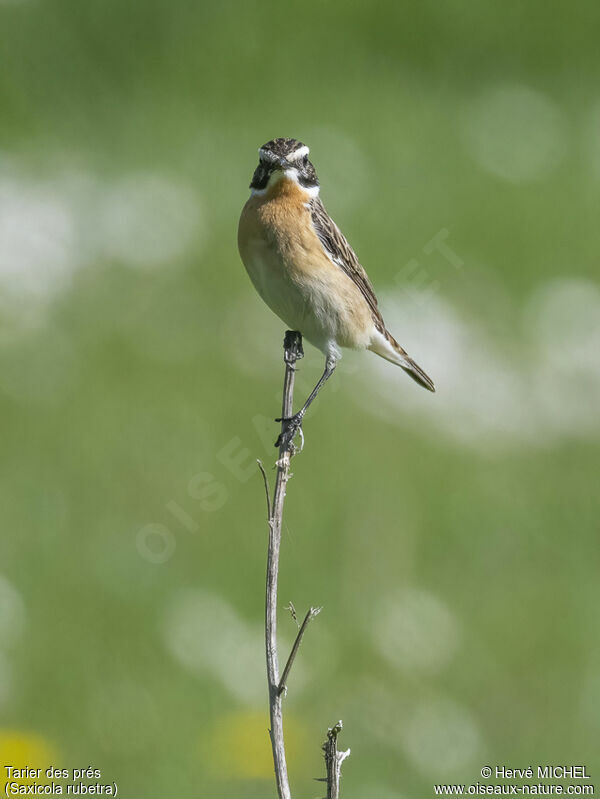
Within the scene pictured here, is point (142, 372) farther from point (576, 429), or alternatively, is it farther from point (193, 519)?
point (576, 429)

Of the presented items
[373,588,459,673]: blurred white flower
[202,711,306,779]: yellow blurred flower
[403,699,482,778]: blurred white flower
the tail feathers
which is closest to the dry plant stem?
the tail feathers

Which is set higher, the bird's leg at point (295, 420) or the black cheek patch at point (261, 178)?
the black cheek patch at point (261, 178)

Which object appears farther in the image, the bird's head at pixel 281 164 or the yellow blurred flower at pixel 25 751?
the yellow blurred flower at pixel 25 751

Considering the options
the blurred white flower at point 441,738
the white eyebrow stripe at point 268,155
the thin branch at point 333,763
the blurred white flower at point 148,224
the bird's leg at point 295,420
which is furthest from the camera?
the blurred white flower at point 148,224

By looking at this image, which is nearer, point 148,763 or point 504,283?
point 148,763

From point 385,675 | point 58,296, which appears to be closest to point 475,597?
point 385,675

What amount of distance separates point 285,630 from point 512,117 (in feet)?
20.2

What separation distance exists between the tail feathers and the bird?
344 mm

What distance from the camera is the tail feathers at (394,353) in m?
5.73

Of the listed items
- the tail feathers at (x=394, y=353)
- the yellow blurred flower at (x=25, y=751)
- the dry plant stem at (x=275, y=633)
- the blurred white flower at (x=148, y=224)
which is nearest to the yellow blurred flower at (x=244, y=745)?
the yellow blurred flower at (x=25, y=751)

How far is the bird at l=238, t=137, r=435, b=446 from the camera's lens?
508cm

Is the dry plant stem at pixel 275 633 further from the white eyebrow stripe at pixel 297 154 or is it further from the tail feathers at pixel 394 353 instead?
the tail feathers at pixel 394 353

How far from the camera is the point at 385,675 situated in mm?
6598

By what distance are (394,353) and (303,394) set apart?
179 centimetres
